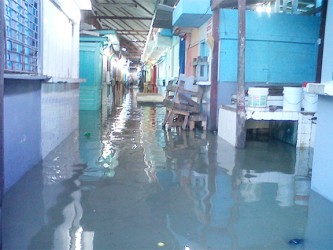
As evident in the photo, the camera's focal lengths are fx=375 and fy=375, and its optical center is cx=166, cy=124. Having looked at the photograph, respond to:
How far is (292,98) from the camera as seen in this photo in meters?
7.80

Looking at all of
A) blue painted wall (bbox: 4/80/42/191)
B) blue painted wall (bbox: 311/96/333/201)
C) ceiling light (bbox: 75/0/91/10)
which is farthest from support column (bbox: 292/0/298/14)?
blue painted wall (bbox: 4/80/42/191)

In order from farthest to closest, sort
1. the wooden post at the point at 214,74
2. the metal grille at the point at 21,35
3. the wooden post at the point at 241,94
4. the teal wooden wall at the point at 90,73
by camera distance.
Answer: the teal wooden wall at the point at 90,73 → the wooden post at the point at 214,74 → the wooden post at the point at 241,94 → the metal grille at the point at 21,35

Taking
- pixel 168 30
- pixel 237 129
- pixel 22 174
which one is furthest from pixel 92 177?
pixel 168 30

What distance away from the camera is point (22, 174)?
5.14 metres

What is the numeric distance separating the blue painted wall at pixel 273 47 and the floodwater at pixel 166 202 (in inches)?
127

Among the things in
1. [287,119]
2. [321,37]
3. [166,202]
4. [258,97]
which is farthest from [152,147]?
[321,37]

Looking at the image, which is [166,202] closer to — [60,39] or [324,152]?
[324,152]

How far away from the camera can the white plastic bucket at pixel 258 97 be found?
754 centimetres

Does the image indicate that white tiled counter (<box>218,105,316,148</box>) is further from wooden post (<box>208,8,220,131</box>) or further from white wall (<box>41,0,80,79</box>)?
white wall (<box>41,0,80,79</box>)

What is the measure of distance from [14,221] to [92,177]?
66.2 inches

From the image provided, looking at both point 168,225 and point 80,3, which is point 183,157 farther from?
point 80,3

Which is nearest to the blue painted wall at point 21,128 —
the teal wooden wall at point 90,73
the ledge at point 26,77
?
the ledge at point 26,77

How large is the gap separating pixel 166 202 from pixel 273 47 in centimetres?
696

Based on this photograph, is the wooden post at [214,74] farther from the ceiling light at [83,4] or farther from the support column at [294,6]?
the ceiling light at [83,4]
